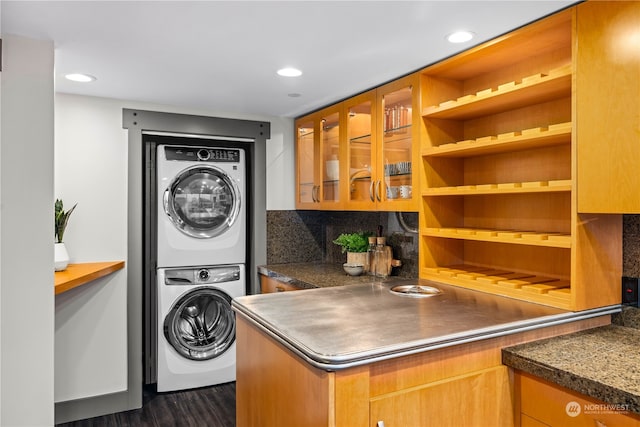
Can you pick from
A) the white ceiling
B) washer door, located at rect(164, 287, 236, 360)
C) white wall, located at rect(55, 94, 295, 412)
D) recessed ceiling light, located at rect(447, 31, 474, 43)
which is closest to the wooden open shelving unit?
recessed ceiling light, located at rect(447, 31, 474, 43)

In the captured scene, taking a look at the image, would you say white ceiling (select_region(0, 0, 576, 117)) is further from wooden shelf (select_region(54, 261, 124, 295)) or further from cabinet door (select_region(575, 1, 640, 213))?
wooden shelf (select_region(54, 261, 124, 295))

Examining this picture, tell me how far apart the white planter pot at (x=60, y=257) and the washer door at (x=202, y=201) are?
0.74 meters

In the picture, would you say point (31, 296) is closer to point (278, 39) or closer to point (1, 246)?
point (1, 246)

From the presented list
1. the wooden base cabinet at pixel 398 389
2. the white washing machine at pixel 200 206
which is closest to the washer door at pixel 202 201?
the white washing machine at pixel 200 206

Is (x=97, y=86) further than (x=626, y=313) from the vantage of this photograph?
Yes

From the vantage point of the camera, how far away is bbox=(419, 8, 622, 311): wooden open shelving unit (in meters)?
1.78

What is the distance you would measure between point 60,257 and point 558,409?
8.99 feet

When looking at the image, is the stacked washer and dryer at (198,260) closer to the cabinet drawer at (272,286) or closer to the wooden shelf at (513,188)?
the cabinet drawer at (272,286)

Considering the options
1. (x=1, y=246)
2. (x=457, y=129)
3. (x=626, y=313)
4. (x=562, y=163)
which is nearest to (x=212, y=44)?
(x=1, y=246)

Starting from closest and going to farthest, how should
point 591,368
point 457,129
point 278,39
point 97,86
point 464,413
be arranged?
point 591,368 < point 464,413 < point 278,39 < point 457,129 < point 97,86

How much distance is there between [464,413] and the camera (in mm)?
1517

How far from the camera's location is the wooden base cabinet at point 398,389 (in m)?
1.32

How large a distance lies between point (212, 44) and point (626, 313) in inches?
84.4

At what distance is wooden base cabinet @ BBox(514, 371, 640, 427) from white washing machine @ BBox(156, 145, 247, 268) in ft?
8.00
